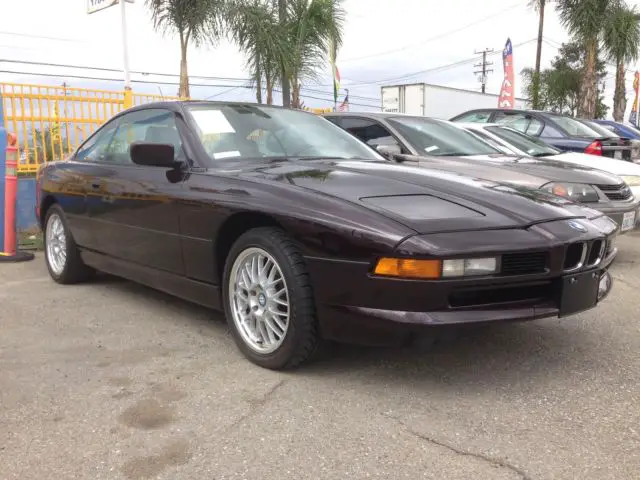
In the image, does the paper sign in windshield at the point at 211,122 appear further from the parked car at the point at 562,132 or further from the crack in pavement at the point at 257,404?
the parked car at the point at 562,132

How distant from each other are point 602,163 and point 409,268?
5.71 m

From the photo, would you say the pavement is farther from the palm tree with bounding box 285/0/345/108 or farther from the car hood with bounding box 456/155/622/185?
the palm tree with bounding box 285/0/345/108

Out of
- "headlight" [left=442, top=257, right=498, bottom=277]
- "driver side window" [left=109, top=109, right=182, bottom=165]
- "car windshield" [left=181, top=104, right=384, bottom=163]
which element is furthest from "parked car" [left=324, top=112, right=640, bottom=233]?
"headlight" [left=442, top=257, right=498, bottom=277]

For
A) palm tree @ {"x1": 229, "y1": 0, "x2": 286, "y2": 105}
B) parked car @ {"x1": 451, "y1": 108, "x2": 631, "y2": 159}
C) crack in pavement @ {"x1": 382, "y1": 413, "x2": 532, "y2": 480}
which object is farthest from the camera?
palm tree @ {"x1": 229, "y1": 0, "x2": 286, "y2": 105}

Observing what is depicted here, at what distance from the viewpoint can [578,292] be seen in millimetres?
2805

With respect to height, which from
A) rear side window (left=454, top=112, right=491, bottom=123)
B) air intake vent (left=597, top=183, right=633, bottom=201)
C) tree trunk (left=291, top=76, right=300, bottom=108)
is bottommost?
air intake vent (left=597, top=183, right=633, bottom=201)

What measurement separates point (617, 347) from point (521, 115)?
7.13 m

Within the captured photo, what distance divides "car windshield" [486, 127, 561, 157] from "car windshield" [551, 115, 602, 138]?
62.4 inches

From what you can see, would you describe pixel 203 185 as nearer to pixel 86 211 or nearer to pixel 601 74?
pixel 86 211

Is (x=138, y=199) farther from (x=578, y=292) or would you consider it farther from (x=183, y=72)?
(x=183, y=72)

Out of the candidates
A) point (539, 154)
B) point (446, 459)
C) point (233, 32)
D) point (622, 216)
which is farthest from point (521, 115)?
point (446, 459)

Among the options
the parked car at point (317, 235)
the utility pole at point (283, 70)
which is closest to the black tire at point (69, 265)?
the parked car at point (317, 235)

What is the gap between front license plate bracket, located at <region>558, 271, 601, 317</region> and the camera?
2.74m

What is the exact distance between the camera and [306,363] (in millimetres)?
3047
